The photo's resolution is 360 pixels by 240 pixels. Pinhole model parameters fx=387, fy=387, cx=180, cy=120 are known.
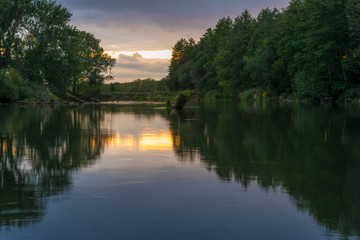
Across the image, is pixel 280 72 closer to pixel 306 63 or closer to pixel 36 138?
pixel 306 63

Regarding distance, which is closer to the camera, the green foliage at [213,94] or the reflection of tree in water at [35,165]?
the reflection of tree in water at [35,165]

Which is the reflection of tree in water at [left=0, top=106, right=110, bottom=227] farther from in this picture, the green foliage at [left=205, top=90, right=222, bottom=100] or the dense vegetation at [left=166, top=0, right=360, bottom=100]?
the green foliage at [left=205, top=90, right=222, bottom=100]

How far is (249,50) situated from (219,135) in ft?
250

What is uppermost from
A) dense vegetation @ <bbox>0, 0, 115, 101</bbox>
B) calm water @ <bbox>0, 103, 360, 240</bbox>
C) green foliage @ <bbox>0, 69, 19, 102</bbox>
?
dense vegetation @ <bbox>0, 0, 115, 101</bbox>

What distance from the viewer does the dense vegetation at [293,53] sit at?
185ft

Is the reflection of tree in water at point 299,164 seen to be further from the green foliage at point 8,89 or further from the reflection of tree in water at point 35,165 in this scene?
the green foliage at point 8,89

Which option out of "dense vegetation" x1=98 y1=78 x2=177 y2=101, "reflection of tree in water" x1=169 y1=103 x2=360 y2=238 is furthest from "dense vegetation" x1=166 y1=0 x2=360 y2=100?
"reflection of tree in water" x1=169 y1=103 x2=360 y2=238

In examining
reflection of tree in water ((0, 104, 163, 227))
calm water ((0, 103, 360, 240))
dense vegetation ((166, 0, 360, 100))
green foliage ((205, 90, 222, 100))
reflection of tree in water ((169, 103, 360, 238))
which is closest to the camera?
calm water ((0, 103, 360, 240))

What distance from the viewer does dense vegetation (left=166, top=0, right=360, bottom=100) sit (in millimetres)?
56312

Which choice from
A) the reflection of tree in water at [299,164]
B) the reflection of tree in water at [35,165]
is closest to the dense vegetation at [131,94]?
the reflection of tree in water at [35,165]

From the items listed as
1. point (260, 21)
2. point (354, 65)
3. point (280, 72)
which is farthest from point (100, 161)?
point (260, 21)

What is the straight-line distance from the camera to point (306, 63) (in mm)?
63594

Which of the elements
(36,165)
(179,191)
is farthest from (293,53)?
(179,191)

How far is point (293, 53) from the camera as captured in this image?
6938 cm
